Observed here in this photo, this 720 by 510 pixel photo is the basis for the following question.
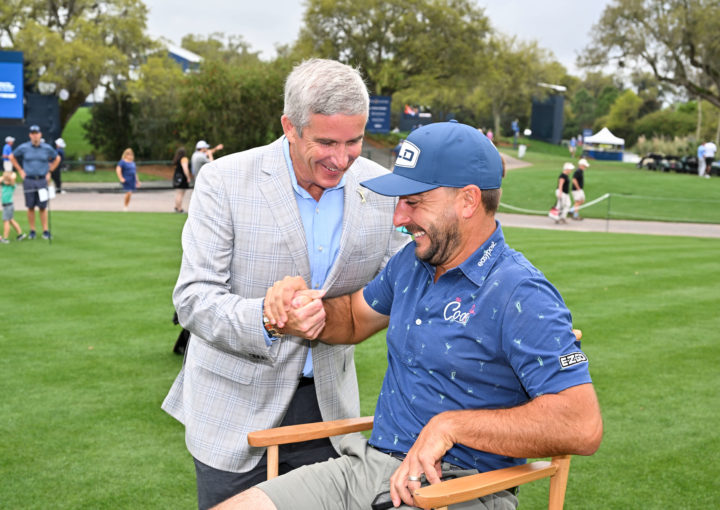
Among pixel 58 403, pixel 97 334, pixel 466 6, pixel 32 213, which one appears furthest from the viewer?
pixel 466 6

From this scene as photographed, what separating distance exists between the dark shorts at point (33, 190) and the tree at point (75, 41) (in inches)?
1078

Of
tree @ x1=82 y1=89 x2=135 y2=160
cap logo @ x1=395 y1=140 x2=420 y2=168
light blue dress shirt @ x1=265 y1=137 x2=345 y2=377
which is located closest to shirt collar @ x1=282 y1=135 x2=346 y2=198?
light blue dress shirt @ x1=265 y1=137 x2=345 y2=377

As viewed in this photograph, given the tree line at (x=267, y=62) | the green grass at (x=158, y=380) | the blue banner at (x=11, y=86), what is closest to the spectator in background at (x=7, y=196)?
the green grass at (x=158, y=380)

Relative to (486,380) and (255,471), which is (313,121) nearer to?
(486,380)

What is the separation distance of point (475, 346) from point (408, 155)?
770 millimetres

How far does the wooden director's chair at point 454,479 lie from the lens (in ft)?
8.42

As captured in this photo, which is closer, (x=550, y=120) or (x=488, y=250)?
(x=488, y=250)

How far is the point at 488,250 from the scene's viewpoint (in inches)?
114

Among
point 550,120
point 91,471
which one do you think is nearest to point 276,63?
point 91,471

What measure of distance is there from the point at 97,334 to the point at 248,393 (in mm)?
5948

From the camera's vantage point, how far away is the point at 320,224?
128 inches

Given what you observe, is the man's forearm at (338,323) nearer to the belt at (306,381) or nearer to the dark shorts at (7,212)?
the belt at (306,381)

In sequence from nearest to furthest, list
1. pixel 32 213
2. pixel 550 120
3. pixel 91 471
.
Answer: pixel 91 471 → pixel 32 213 → pixel 550 120

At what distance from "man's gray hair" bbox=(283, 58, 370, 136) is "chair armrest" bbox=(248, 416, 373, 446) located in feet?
3.90
